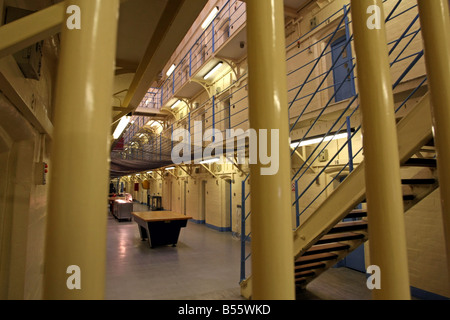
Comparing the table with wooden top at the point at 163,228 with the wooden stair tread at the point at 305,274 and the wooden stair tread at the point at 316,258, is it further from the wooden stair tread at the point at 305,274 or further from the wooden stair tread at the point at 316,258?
the wooden stair tread at the point at 316,258

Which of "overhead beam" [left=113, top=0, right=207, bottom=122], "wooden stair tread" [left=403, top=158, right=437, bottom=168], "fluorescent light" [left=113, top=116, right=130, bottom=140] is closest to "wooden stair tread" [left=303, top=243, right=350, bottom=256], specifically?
"wooden stair tread" [left=403, top=158, right=437, bottom=168]

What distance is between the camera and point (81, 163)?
562 millimetres

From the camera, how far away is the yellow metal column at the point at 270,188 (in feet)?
2.40

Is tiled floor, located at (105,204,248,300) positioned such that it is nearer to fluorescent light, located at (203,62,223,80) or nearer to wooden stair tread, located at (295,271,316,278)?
wooden stair tread, located at (295,271,316,278)

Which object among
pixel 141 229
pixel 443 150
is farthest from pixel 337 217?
pixel 141 229

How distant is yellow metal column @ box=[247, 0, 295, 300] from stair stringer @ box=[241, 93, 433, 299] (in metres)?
1.11

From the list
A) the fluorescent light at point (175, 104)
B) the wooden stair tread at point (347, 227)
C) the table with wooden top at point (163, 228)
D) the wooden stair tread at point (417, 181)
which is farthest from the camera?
the fluorescent light at point (175, 104)

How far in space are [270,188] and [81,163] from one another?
1.52 feet

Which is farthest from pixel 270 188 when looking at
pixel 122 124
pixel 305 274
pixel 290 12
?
pixel 290 12

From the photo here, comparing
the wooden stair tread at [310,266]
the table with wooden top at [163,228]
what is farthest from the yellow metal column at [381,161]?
the table with wooden top at [163,228]

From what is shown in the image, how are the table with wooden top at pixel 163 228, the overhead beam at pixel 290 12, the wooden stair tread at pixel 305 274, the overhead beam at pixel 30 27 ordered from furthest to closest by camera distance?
the table with wooden top at pixel 163 228 → the overhead beam at pixel 290 12 → the wooden stair tread at pixel 305 274 → the overhead beam at pixel 30 27

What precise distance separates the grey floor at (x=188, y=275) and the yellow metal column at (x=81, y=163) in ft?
11.4

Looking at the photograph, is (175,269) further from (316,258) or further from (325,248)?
(325,248)

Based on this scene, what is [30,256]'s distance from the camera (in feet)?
7.48
